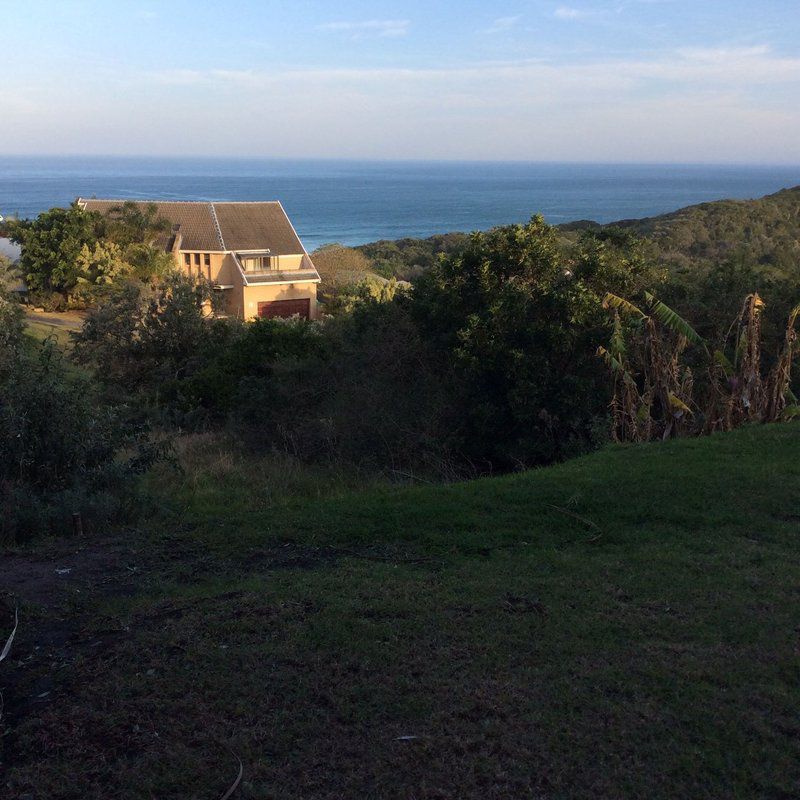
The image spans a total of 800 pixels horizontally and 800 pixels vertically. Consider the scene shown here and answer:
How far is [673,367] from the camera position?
12797 mm

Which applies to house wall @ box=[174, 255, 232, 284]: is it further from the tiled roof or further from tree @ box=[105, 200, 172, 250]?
tree @ box=[105, 200, 172, 250]

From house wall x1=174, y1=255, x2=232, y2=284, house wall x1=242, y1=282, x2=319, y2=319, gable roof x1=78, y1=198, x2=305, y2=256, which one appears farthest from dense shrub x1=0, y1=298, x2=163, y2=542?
gable roof x1=78, y1=198, x2=305, y2=256

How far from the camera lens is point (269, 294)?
44594mm

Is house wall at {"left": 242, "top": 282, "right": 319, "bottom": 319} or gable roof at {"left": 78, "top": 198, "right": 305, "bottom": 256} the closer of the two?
house wall at {"left": 242, "top": 282, "right": 319, "bottom": 319}

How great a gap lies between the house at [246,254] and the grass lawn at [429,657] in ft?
123

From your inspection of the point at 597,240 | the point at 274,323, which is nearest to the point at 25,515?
the point at 597,240

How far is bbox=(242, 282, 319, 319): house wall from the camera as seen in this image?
44219mm

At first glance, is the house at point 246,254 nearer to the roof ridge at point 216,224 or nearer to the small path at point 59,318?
the roof ridge at point 216,224

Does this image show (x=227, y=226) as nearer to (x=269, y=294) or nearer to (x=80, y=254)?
(x=269, y=294)

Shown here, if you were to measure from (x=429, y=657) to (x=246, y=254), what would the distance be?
140ft

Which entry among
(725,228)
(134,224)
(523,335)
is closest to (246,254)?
(134,224)

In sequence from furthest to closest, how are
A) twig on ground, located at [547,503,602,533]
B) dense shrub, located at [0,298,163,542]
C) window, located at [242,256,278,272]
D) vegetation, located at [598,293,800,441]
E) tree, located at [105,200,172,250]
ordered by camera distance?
window, located at [242,256,278,272] → tree, located at [105,200,172,250] → vegetation, located at [598,293,800,441] → dense shrub, located at [0,298,163,542] → twig on ground, located at [547,503,602,533]

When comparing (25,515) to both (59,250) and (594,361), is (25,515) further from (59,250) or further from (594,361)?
(59,250)

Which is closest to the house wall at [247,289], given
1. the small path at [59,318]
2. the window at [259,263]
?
the window at [259,263]
